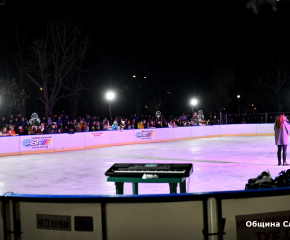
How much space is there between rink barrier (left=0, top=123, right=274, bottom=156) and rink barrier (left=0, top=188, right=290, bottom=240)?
15.9 meters

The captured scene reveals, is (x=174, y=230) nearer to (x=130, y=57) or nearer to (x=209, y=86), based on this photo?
(x=130, y=57)

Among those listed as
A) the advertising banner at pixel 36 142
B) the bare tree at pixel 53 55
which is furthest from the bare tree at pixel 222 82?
the advertising banner at pixel 36 142

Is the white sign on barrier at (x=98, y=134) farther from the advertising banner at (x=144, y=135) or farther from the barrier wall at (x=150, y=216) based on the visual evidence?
the barrier wall at (x=150, y=216)

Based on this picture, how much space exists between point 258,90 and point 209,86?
717 cm

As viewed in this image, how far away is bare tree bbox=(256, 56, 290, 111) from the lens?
48.9 meters

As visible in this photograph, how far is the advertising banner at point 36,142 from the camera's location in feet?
61.3

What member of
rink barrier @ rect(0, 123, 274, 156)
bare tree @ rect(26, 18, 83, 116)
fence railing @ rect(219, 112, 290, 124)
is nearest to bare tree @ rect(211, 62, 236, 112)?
fence railing @ rect(219, 112, 290, 124)

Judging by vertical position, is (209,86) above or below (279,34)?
below

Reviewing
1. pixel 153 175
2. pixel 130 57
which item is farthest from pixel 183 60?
pixel 153 175

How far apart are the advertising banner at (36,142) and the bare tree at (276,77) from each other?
36.0 meters

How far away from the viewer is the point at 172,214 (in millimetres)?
3266

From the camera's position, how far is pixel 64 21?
29.4 meters

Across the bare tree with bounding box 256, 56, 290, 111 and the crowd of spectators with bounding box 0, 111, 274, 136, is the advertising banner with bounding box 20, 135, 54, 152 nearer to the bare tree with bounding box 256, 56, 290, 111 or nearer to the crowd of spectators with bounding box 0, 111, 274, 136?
the crowd of spectators with bounding box 0, 111, 274, 136

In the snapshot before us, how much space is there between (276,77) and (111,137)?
35.1 meters
